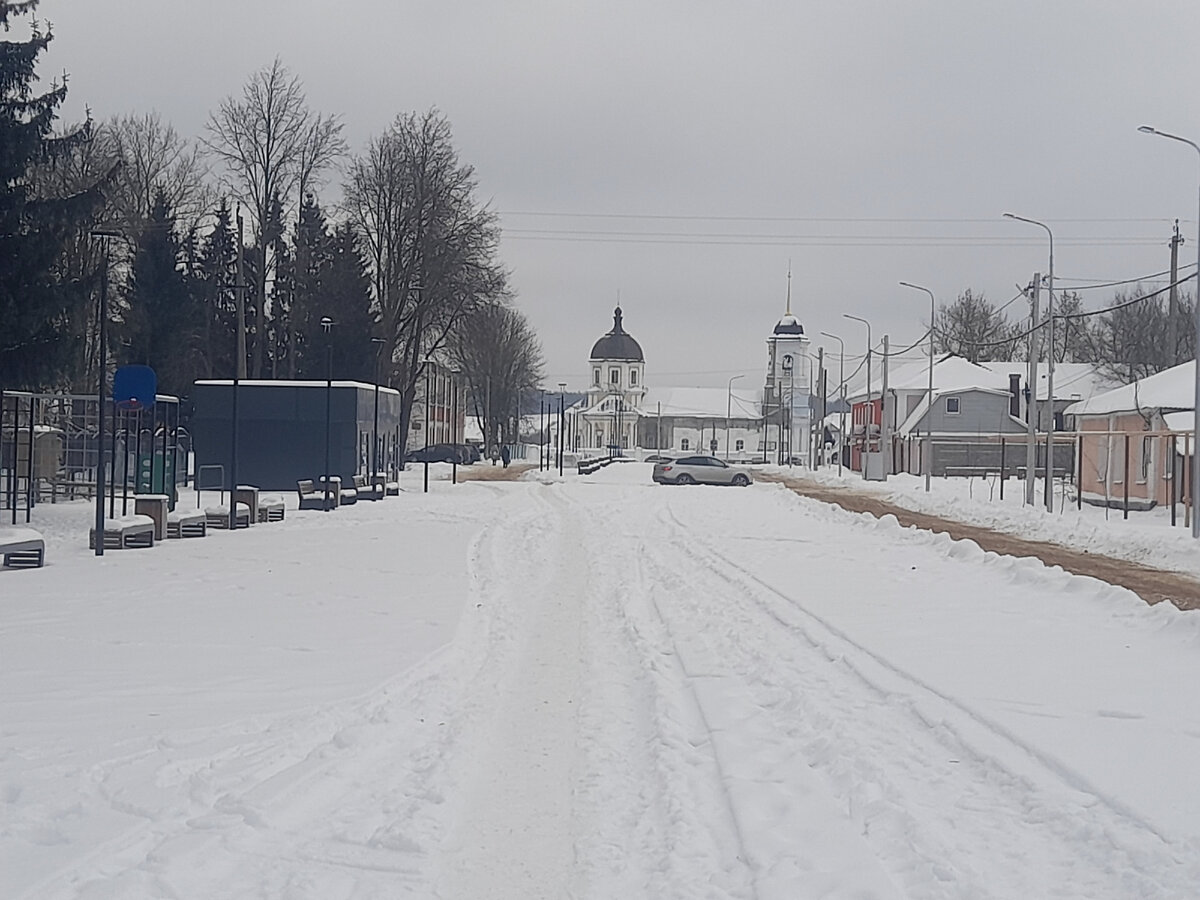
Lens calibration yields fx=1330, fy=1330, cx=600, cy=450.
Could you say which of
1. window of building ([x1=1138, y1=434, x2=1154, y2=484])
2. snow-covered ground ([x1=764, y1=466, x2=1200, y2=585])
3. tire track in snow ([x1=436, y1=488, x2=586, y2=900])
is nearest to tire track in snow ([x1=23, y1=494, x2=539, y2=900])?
tire track in snow ([x1=436, y1=488, x2=586, y2=900])

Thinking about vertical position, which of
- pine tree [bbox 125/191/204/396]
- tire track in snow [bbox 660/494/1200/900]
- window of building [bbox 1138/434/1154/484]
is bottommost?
tire track in snow [bbox 660/494/1200/900]

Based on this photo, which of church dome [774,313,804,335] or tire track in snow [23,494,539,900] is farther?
church dome [774,313,804,335]

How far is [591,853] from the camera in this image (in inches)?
243

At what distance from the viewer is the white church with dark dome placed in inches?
5566

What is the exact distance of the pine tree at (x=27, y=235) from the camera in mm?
24688

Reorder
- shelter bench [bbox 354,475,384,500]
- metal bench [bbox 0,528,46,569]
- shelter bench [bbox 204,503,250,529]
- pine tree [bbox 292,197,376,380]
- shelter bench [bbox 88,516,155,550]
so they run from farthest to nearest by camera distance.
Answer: pine tree [bbox 292,197,376,380] → shelter bench [bbox 354,475,384,500] → shelter bench [bbox 204,503,250,529] → shelter bench [bbox 88,516,155,550] → metal bench [bbox 0,528,46,569]

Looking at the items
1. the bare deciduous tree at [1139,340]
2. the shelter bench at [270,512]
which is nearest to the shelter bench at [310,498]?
the shelter bench at [270,512]

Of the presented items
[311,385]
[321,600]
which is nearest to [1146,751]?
[321,600]

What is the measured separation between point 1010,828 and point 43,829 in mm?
4562

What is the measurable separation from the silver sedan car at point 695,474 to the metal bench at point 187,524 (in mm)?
36203

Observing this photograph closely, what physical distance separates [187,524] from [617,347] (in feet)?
452

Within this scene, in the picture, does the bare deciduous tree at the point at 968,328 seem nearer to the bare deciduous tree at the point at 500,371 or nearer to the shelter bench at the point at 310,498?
the bare deciduous tree at the point at 500,371

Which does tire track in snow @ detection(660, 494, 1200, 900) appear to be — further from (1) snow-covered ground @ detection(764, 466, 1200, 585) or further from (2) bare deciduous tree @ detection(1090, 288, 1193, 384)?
(2) bare deciduous tree @ detection(1090, 288, 1193, 384)

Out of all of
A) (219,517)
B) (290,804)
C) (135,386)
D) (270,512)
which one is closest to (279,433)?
(270,512)
